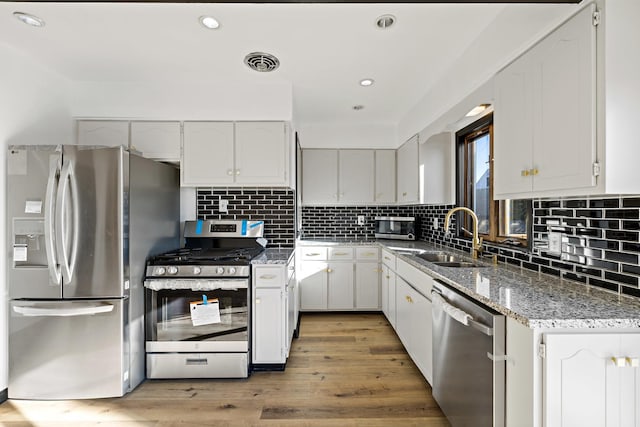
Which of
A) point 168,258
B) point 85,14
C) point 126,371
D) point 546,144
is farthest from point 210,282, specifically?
point 546,144

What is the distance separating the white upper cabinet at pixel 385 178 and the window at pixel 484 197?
3.46ft

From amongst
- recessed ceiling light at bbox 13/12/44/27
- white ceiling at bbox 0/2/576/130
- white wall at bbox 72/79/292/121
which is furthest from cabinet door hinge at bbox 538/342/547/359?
recessed ceiling light at bbox 13/12/44/27

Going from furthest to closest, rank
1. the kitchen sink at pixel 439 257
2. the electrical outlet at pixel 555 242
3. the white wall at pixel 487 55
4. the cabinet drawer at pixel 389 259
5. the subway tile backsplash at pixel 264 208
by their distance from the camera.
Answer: the subway tile backsplash at pixel 264 208 < the cabinet drawer at pixel 389 259 < the kitchen sink at pixel 439 257 < the electrical outlet at pixel 555 242 < the white wall at pixel 487 55

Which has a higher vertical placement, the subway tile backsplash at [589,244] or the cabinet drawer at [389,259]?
the subway tile backsplash at [589,244]

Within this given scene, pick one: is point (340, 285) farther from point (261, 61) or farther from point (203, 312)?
point (261, 61)

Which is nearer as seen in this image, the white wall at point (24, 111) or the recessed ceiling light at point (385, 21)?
the recessed ceiling light at point (385, 21)

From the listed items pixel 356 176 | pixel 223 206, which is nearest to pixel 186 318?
pixel 223 206

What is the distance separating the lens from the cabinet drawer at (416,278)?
2.04 meters

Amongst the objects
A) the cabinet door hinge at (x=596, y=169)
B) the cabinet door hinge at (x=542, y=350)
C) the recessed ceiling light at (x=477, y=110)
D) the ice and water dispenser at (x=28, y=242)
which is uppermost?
the recessed ceiling light at (x=477, y=110)

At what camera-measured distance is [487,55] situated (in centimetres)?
190

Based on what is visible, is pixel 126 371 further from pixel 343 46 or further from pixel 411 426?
pixel 343 46

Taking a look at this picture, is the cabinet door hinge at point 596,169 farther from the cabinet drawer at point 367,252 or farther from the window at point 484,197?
the cabinet drawer at point 367,252

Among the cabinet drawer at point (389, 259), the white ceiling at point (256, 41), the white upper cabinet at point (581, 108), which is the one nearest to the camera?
the white upper cabinet at point (581, 108)

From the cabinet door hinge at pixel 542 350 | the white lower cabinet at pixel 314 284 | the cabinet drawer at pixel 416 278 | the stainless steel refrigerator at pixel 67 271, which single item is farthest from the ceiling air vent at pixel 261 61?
the cabinet door hinge at pixel 542 350
